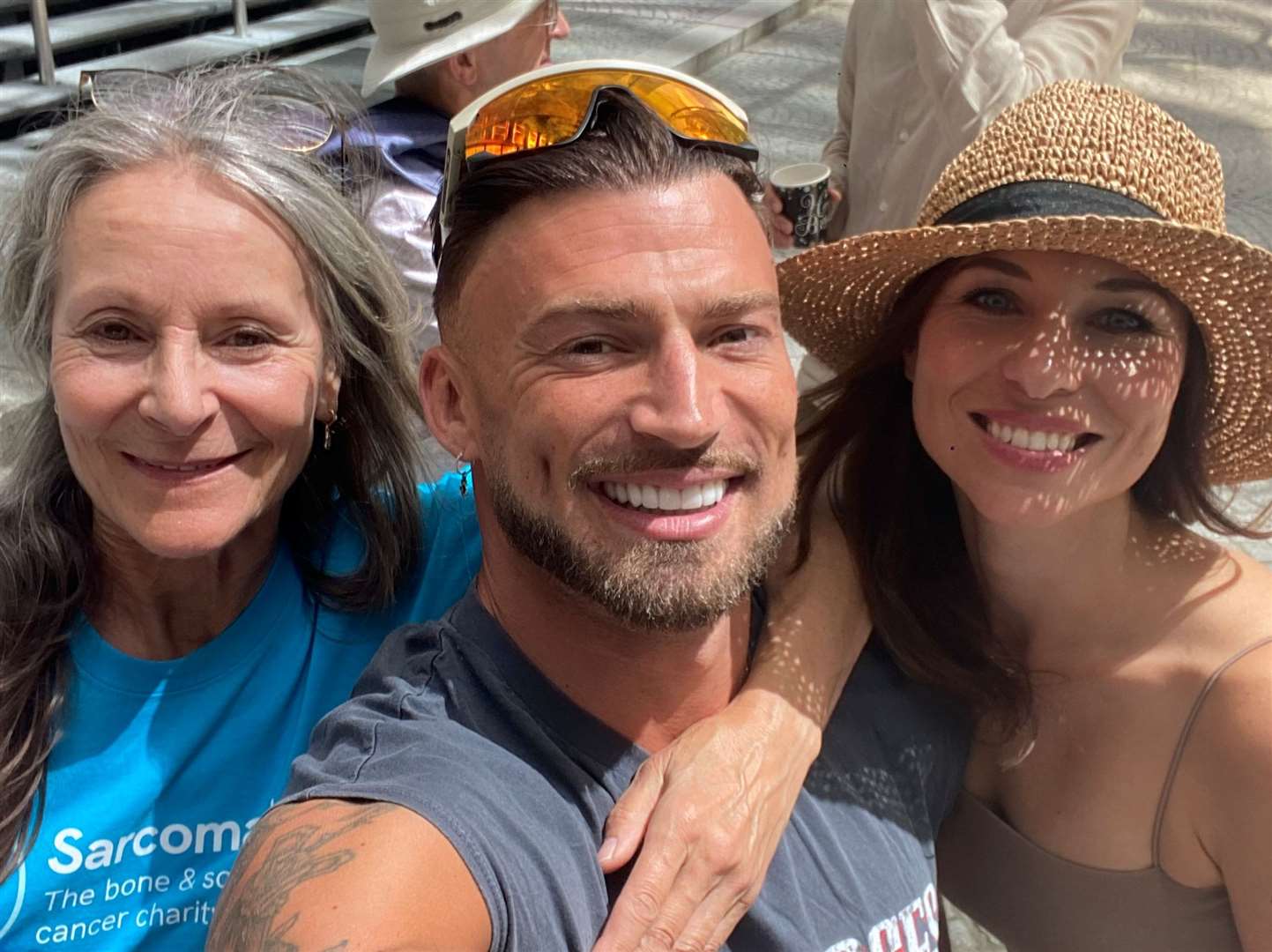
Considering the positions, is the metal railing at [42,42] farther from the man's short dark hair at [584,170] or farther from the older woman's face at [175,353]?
the man's short dark hair at [584,170]

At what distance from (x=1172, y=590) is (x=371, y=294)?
1.35m

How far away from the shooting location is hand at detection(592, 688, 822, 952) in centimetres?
154

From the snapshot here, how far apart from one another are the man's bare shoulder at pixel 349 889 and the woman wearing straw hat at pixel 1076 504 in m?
0.64

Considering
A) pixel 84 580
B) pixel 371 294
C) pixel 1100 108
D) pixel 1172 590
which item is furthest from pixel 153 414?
pixel 1172 590

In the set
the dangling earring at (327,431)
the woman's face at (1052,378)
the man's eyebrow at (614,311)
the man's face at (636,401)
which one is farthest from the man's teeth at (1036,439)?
the dangling earring at (327,431)

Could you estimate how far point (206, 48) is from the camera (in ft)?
22.5

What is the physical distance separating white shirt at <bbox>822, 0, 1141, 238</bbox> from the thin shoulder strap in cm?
141

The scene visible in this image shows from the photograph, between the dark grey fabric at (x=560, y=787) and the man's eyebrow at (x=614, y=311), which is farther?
the man's eyebrow at (x=614, y=311)

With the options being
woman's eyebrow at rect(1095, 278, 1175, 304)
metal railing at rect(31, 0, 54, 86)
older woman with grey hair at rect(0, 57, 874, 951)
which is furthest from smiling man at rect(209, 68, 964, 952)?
metal railing at rect(31, 0, 54, 86)

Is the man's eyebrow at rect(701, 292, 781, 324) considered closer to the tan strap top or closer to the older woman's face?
the older woman's face

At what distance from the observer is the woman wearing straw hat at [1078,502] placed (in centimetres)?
177

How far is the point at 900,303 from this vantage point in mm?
2084

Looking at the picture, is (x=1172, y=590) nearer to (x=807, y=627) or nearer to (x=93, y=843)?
(x=807, y=627)

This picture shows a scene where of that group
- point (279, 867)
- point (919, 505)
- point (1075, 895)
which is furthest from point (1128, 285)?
point (279, 867)
